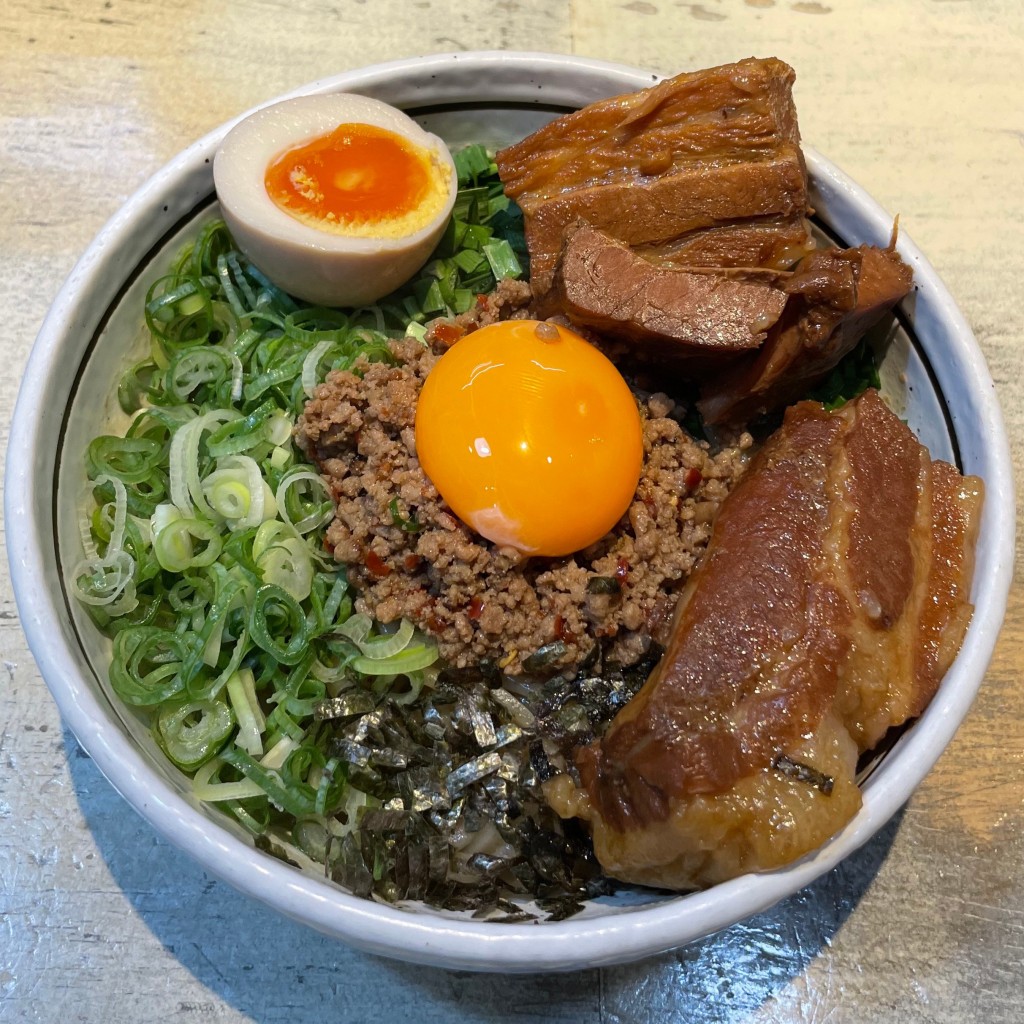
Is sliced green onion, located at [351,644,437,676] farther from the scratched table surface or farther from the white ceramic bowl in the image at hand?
the scratched table surface

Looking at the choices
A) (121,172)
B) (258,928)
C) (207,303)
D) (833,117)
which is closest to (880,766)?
(258,928)

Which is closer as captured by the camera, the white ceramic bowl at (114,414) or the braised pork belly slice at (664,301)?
the white ceramic bowl at (114,414)

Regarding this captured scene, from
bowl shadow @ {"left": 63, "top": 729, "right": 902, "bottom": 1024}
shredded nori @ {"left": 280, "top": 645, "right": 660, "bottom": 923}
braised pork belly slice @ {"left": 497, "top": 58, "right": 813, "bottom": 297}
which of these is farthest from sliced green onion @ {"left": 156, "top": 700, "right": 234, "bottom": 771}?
braised pork belly slice @ {"left": 497, "top": 58, "right": 813, "bottom": 297}

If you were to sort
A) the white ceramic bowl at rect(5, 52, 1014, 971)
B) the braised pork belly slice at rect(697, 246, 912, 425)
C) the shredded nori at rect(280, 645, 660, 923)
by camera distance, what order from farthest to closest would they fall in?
the braised pork belly slice at rect(697, 246, 912, 425), the shredded nori at rect(280, 645, 660, 923), the white ceramic bowl at rect(5, 52, 1014, 971)

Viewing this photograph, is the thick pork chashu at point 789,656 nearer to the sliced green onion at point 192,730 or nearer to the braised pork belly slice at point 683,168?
the braised pork belly slice at point 683,168

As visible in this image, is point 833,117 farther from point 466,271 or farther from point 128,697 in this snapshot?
point 128,697

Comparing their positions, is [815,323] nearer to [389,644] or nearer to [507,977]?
[389,644]

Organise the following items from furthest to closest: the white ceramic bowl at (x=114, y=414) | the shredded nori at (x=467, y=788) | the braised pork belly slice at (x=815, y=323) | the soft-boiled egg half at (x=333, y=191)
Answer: the soft-boiled egg half at (x=333, y=191) < the braised pork belly slice at (x=815, y=323) < the shredded nori at (x=467, y=788) < the white ceramic bowl at (x=114, y=414)

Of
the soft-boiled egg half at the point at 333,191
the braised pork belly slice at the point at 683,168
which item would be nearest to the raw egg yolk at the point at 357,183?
the soft-boiled egg half at the point at 333,191
